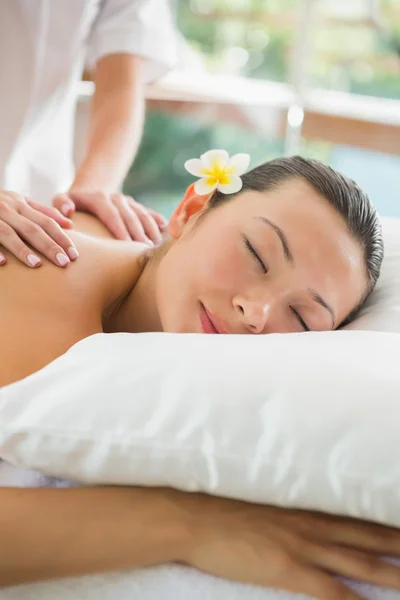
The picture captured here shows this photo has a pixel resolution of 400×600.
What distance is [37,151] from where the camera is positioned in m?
1.80

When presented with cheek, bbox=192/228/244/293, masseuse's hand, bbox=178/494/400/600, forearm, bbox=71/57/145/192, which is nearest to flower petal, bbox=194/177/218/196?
cheek, bbox=192/228/244/293

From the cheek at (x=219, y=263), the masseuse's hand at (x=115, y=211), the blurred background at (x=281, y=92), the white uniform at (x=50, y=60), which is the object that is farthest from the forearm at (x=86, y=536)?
the blurred background at (x=281, y=92)

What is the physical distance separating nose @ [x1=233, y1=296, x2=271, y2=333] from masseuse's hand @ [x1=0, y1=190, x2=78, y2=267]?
A: 0.92ft

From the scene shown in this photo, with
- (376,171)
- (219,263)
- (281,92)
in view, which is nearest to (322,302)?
(219,263)

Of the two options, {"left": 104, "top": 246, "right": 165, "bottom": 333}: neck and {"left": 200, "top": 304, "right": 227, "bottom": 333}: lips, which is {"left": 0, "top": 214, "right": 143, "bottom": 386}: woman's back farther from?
{"left": 200, "top": 304, "right": 227, "bottom": 333}: lips

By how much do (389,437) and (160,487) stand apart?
9.5 inches

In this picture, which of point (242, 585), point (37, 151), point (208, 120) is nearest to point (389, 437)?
point (242, 585)

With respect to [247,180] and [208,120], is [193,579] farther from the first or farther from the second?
[208,120]

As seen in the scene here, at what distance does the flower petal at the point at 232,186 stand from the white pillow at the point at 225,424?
44 centimetres

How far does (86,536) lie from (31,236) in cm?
52

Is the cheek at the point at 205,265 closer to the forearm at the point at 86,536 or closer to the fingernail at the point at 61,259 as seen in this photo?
the fingernail at the point at 61,259

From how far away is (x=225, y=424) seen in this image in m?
0.68

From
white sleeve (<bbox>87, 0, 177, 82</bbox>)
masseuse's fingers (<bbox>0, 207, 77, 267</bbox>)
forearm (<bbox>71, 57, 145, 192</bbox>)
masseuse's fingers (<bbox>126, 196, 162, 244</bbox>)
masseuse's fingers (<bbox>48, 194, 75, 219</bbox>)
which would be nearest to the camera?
masseuse's fingers (<bbox>0, 207, 77, 267</bbox>)

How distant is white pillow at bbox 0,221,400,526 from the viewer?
657mm
